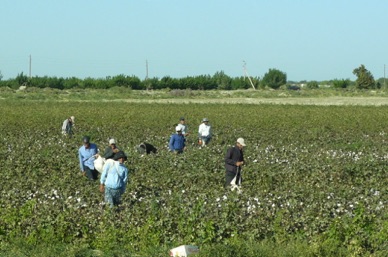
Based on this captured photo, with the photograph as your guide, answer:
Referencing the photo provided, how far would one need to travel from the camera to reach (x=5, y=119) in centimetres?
4350

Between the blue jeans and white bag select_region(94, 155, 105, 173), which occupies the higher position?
white bag select_region(94, 155, 105, 173)

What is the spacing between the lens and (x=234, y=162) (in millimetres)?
18062

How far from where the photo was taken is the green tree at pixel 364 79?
4776 inches

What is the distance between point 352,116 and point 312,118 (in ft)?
7.96

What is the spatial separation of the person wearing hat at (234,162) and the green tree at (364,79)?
104 meters

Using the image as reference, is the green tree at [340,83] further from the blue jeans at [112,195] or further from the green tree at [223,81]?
the blue jeans at [112,195]

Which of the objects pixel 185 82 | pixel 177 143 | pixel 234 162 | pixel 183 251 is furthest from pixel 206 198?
pixel 185 82

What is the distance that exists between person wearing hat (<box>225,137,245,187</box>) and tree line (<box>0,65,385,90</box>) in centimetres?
8705

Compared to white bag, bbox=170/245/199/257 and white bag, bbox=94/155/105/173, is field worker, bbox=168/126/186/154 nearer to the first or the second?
white bag, bbox=94/155/105/173

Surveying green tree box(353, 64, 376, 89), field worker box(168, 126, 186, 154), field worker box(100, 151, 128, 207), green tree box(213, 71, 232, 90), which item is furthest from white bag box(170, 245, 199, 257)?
green tree box(353, 64, 376, 89)

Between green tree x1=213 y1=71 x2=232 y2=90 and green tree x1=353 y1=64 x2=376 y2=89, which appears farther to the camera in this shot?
green tree x1=353 y1=64 x2=376 y2=89

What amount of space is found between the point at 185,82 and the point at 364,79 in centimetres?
2513

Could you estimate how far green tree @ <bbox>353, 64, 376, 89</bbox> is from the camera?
12131cm

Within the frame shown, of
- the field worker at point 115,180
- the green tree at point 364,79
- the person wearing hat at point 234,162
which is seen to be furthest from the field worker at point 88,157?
the green tree at point 364,79
